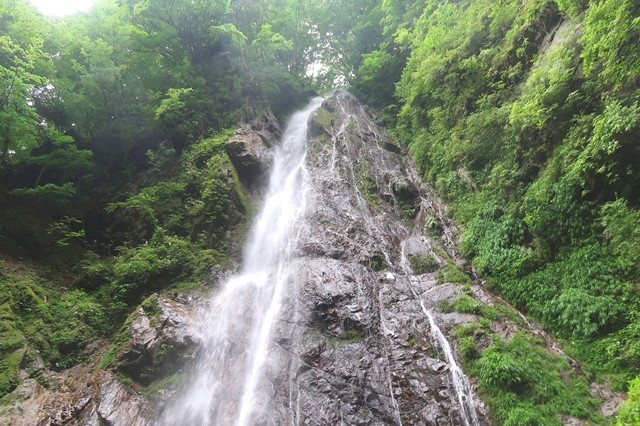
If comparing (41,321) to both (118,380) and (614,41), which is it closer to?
(118,380)

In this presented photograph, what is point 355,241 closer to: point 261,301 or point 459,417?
point 261,301

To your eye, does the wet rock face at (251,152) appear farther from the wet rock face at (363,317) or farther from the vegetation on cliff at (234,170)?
the wet rock face at (363,317)

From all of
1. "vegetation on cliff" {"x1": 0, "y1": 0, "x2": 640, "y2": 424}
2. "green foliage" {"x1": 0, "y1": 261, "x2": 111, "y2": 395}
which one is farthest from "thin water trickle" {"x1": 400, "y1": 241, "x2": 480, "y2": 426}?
"green foliage" {"x1": 0, "y1": 261, "x2": 111, "y2": 395}

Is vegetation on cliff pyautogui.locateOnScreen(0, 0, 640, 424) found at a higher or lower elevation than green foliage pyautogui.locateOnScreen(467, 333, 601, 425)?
higher

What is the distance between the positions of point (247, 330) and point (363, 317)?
2.95 meters

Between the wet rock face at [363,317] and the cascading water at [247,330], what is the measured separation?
43 cm

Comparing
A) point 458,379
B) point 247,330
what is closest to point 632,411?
point 458,379

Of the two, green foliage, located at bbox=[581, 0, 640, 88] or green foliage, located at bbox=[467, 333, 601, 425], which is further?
green foliage, located at bbox=[581, 0, 640, 88]

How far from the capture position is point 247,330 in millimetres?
8938

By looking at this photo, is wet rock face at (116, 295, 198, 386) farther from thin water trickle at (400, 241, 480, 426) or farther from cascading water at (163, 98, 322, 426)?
thin water trickle at (400, 241, 480, 426)

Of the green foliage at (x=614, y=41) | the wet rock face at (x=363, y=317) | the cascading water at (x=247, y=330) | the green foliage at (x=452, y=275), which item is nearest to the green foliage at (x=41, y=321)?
the cascading water at (x=247, y=330)

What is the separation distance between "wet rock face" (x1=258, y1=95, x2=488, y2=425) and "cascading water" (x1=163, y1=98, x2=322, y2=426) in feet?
1.40

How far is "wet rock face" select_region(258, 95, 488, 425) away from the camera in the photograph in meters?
6.88

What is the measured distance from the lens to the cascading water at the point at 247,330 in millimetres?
7352
